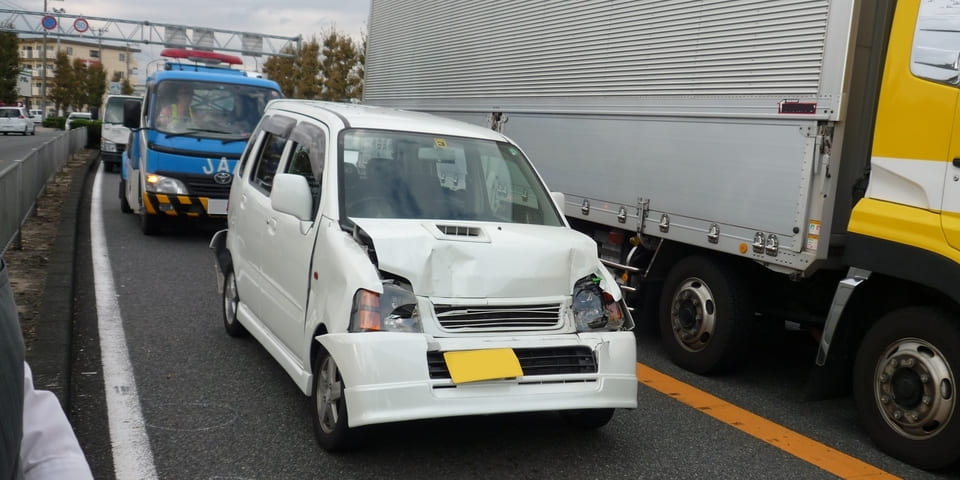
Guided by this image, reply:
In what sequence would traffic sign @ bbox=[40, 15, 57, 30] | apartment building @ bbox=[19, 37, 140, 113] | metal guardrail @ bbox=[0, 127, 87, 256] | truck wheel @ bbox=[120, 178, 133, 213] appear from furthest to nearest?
apartment building @ bbox=[19, 37, 140, 113], traffic sign @ bbox=[40, 15, 57, 30], truck wheel @ bbox=[120, 178, 133, 213], metal guardrail @ bbox=[0, 127, 87, 256]

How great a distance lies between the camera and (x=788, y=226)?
5297 mm

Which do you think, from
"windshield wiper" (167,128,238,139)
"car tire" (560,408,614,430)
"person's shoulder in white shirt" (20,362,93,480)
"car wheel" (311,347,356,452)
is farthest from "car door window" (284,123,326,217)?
"windshield wiper" (167,128,238,139)

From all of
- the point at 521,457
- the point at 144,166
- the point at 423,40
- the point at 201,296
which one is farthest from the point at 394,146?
the point at 144,166

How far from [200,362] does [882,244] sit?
4109 mm

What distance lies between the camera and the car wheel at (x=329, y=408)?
409 cm

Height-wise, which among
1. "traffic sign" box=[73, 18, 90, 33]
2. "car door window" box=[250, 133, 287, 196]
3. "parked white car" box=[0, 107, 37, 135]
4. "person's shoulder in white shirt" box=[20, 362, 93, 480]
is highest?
"traffic sign" box=[73, 18, 90, 33]

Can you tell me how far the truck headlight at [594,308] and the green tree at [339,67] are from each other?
185 feet

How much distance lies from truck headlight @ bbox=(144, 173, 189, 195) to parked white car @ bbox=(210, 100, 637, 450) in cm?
618

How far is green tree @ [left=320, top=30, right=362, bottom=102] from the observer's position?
196ft

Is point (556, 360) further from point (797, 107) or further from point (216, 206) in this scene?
point (216, 206)

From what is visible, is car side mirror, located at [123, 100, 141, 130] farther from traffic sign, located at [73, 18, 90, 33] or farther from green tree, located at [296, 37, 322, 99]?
green tree, located at [296, 37, 322, 99]

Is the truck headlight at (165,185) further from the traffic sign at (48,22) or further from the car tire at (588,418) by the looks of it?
the traffic sign at (48,22)

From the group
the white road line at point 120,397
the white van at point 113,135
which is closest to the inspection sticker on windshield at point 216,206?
the white road line at point 120,397

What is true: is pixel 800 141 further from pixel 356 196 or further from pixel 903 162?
pixel 356 196
